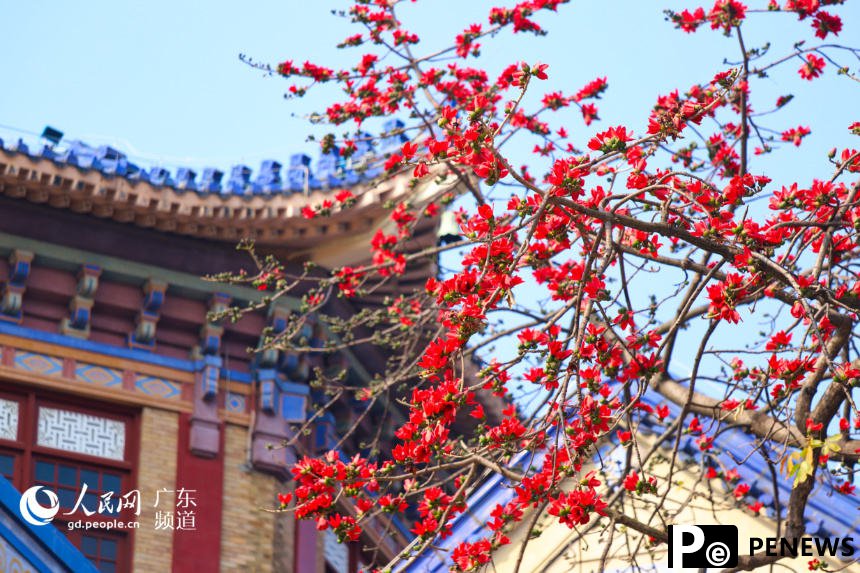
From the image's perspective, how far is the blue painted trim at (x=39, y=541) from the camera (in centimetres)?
791

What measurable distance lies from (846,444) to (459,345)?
2.41 m

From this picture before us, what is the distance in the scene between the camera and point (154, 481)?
1251cm

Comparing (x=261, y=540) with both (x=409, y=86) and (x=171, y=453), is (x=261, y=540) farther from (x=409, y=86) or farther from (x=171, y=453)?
(x=409, y=86)

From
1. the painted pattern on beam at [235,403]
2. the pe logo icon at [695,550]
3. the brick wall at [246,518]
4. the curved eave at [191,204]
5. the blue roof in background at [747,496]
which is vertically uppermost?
the curved eave at [191,204]

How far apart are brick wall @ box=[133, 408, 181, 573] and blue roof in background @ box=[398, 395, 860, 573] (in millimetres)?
2116

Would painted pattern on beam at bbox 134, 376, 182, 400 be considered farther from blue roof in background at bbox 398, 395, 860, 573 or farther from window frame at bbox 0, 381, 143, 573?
blue roof in background at bbox 398, 395, 860, 573

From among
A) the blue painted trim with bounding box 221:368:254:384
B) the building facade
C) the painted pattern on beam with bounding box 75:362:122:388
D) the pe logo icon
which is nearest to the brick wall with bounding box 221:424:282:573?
the building facade

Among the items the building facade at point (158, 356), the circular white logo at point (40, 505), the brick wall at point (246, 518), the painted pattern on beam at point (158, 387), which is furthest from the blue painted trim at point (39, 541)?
the painted pattern on beam at point (158, 387)

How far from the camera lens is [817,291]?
22.1 ft

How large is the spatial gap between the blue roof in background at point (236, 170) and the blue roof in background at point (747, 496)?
298 centimetres

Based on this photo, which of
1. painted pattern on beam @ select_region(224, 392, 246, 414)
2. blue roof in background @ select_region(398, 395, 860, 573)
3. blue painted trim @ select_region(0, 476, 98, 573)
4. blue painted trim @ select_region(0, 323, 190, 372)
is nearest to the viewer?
blue painted trim @ select_region(0, 476, 98, 573)

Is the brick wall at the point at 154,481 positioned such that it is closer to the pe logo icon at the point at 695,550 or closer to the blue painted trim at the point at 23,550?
the blue painted trim at the point at 23,550

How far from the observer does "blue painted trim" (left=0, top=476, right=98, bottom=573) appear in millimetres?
7914

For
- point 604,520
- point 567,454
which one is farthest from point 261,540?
point 567,454
